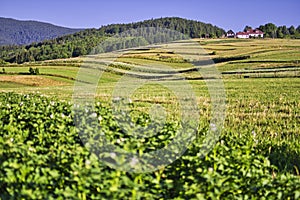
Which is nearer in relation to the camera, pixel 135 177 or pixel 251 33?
pixel 135 177

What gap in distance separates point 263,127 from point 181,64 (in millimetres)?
57209

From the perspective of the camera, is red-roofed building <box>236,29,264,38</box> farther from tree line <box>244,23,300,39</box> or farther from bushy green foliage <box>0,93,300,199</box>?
bushy green foliage <box>0,93,300,199</box>

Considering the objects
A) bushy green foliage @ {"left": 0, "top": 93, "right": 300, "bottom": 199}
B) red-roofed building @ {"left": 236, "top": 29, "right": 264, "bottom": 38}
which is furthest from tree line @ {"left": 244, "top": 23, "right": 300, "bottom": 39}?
bushy green foliage @ {"left": 0, "top": 93, "right": 300, "bottom": 199}

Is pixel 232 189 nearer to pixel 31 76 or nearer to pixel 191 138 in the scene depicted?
pixel 191 138

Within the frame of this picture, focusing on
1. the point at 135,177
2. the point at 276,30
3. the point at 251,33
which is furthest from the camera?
the point at 251,33

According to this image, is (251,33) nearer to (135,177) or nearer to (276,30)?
(276,30)

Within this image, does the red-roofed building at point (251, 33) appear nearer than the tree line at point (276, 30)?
No

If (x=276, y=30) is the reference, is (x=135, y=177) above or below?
below

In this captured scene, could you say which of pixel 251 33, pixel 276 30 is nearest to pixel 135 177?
pixel 276 30

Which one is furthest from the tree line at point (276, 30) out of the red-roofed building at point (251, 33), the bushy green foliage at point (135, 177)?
the bushy green foliage at point (135, 177)

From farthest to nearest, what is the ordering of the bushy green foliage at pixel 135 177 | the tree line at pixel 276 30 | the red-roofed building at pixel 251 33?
the red-roofed building at pixel 251 33 < the tree line at pixel 276 30 < the bushy green foliage at pixel 135 177

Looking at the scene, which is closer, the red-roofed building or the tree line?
the tree line

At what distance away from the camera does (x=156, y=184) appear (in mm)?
4301

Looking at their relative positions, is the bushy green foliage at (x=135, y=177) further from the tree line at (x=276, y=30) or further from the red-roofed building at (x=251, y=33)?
the red-roofed building at (x=251, y=33)
